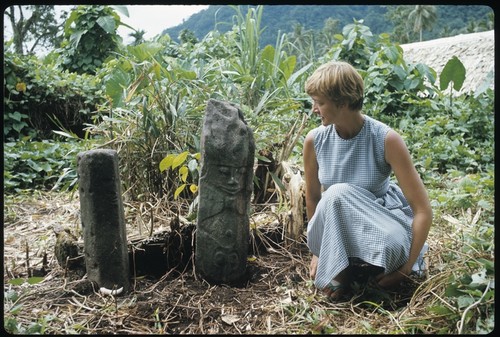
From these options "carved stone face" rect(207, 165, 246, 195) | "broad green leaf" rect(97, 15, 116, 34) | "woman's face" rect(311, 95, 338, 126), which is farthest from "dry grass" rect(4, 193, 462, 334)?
"broad green leaf" rect(97, 15, 116, 34)

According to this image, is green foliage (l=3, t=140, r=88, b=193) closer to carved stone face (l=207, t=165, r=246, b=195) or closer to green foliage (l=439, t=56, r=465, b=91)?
carved stone face (l=207, t=165, r=246, b=195)

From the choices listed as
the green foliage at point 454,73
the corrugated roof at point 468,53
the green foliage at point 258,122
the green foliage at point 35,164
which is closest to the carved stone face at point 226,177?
the green foliage at point 258,122

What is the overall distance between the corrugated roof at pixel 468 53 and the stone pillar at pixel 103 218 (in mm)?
5364

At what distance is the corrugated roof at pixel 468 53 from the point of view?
6738 mm

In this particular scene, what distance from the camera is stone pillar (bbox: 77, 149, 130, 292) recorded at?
224 centimetres

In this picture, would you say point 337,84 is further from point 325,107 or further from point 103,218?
point 103,218

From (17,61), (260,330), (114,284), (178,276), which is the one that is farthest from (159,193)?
(17,61)

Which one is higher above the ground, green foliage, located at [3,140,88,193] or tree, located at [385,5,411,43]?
tree, located at [385,5,411,43]

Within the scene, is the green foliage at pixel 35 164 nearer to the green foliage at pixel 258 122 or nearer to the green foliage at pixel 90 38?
the green foliage at pixel 258 122

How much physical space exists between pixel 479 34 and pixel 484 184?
4.37m

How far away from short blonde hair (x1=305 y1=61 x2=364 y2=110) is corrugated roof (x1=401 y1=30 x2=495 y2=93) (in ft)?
15.5

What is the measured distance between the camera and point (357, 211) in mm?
→ 2143

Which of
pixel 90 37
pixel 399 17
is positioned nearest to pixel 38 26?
pixel 90 37

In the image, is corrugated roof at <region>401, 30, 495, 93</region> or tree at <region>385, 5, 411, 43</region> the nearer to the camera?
corrugated roof at <region>401, 30, 495, 93</region>
